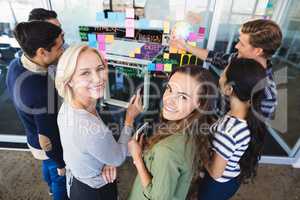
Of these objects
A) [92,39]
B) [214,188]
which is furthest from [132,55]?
[214,188]

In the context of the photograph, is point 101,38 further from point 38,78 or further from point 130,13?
point 38,78

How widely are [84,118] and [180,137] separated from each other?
0.45 metres

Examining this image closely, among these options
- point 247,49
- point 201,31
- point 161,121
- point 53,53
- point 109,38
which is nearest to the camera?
point 161,121

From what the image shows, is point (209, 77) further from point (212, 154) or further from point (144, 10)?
point (144, 10)

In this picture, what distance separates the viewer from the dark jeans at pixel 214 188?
1.30m

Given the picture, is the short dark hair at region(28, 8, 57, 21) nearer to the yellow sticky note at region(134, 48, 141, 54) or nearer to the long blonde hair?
the yellow sticky note at region(134, 48, 141, 54)

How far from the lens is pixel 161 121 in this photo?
1.14m

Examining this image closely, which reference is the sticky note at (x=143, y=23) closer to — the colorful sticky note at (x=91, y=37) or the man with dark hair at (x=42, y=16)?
the colorful sticky note at (x=91, y=37)

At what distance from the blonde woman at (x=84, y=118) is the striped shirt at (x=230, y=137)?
1.56ft

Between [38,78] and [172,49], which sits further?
[172,49]

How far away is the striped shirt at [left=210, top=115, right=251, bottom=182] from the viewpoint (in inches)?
41.1

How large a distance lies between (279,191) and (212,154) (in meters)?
1.50

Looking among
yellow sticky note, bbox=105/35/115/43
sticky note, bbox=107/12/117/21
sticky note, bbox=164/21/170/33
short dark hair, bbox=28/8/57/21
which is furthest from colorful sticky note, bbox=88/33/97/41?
sticky note, bbox=164/21/170/33

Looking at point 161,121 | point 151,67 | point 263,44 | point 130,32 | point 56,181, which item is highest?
point 263,44
